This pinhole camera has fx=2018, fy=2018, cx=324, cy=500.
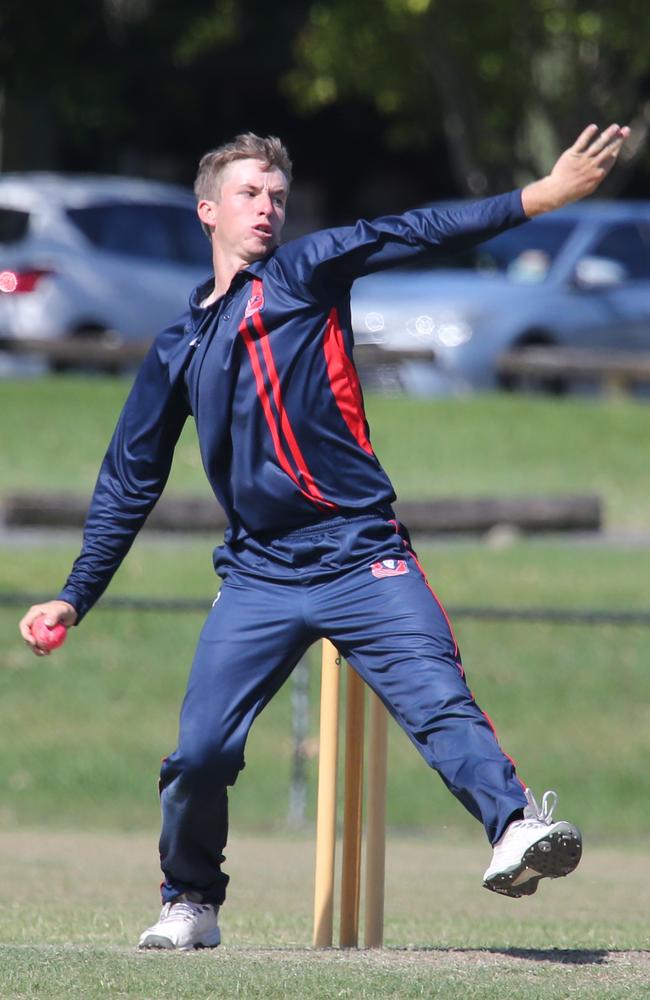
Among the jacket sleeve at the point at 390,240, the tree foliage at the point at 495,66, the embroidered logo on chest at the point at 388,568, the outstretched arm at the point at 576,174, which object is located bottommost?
the embroidered logo on chest at the point at 388,568

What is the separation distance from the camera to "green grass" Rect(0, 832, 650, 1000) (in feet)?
15.9

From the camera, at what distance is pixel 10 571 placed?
42.9 feet

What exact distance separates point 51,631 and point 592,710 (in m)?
6.83

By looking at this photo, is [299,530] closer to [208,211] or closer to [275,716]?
[208,211]

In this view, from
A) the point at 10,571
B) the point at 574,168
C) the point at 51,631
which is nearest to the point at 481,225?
the point at 574,168

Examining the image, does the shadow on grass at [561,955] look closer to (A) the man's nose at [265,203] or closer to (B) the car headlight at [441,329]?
(A) the man's nose at [265,203]

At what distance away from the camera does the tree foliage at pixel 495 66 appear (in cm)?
2394

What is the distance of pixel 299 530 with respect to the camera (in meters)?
5.34

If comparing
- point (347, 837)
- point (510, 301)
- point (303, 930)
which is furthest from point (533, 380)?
point (347, 837)

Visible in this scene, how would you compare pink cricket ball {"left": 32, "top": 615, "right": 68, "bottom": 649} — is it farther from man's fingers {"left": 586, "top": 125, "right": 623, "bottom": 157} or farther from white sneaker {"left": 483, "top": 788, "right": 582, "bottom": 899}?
man's fingers {"left": 586, "top": 125, "right": 623, "bottom": 157}

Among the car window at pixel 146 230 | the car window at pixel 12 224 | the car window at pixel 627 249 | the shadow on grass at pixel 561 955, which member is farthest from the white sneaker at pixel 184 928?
the car window at pixel 627 249

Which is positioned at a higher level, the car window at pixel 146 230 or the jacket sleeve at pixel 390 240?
the car window at pixel 146 230

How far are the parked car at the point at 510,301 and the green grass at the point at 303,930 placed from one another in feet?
25.4

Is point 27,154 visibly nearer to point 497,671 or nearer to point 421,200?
point 421,200
